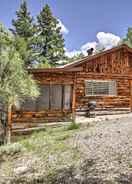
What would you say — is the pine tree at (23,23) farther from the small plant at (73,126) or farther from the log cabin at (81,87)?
the small plant at (73,126)

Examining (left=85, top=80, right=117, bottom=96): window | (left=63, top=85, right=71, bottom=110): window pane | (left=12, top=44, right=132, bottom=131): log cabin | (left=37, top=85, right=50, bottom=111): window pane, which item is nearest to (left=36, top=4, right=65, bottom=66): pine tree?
(left=12, top=44, right=132, bottom=131): log cabin

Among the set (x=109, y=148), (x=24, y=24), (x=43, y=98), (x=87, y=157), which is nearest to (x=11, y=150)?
(x=87, y=157)

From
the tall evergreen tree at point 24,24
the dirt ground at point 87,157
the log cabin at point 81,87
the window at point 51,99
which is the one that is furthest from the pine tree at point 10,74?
the tall evergreen tree at point 24,24

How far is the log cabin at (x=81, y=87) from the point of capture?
1530 cm

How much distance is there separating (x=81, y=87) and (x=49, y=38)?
66.6ft

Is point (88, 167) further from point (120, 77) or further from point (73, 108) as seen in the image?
point (120, 77)

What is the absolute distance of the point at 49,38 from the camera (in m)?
37.2

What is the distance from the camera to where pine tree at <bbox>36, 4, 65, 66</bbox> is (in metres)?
36.4

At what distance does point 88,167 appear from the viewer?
26.0 ft

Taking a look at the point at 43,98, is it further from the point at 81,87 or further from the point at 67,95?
the point at 81,87

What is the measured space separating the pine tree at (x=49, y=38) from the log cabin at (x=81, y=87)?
57.2 ft

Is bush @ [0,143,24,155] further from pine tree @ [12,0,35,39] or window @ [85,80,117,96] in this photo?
pine tree @ [12,0,35,39]

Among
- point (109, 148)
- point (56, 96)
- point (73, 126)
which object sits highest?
point (56, 96)

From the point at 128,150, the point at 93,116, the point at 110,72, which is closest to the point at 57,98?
the point at 93,116
